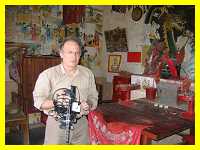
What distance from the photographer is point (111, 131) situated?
7.68 feet

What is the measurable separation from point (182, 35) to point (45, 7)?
2406 mm

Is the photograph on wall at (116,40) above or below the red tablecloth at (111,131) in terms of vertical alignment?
above

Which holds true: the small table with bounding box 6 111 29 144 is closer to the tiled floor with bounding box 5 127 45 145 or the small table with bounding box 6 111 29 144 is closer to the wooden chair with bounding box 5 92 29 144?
the wooden chair with bounding box 5 92 29 144

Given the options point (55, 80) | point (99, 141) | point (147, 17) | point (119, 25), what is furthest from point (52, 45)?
point (55, 80)

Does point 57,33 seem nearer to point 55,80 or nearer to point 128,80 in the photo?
point 128,80

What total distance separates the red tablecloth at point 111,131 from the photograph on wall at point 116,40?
232 centimetres

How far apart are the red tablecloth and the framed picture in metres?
2.33

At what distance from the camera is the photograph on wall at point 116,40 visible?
4680 millimetres

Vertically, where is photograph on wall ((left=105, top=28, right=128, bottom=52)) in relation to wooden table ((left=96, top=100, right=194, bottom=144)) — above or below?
above

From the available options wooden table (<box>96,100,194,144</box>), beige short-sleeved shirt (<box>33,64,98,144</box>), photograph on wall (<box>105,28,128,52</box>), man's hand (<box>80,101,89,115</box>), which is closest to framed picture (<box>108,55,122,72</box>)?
photograph on wall (<box>105,28,128,52</box>)

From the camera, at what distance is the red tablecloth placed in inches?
82.7

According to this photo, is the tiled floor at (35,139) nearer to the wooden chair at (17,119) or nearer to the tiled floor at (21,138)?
the tiled floor at (21,138)

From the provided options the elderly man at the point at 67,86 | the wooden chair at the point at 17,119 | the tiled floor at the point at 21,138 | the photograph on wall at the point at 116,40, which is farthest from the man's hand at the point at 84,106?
the photograph on wall at the point at 116,40
